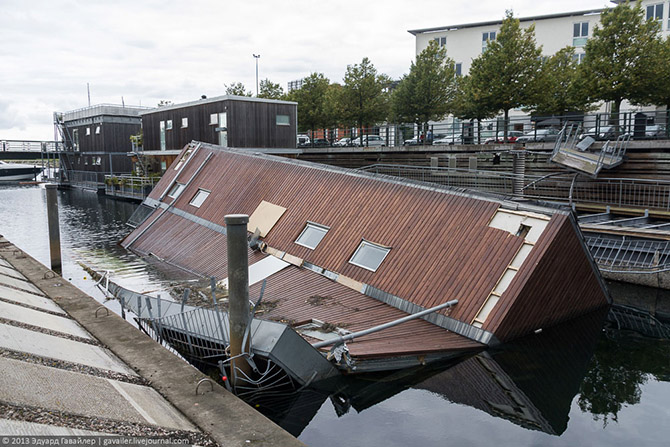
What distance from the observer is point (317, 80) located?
49562mm

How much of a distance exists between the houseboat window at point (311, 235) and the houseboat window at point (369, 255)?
1419 millimetres

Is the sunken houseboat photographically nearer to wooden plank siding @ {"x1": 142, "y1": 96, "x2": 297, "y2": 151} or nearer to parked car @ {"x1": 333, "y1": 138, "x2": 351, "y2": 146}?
wooden plank siding @ {"x1": 142, "y1": 96, "x2": 297, "y2": 151}

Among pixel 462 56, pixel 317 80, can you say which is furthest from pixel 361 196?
pixel 462 56

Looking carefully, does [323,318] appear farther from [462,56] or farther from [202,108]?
[462,56]

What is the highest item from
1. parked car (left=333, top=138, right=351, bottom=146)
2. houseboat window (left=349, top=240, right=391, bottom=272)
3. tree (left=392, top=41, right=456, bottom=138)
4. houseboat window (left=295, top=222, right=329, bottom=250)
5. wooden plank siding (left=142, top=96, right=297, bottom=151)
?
tree (left=392, top=41, right=456, bottom=138)

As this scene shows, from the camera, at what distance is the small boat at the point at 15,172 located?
65812 millimetres


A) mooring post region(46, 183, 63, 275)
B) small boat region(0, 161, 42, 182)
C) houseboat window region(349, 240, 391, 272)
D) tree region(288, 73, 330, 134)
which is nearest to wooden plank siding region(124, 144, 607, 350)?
houseboat window region(349, 240, 391, 272)

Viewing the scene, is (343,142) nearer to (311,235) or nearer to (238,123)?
(238,123)

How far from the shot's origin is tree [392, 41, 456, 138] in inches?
1503

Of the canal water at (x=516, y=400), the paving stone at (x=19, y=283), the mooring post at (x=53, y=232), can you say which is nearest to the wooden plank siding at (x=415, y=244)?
the canal water at (x=516, y=400)

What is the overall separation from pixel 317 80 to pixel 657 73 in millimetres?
29840

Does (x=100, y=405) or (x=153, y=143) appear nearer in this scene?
(x=100, y=405)

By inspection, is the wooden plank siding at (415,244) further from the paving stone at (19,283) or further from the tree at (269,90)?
the tree at (269,90)

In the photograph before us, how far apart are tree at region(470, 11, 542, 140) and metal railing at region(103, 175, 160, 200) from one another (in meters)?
25.8
